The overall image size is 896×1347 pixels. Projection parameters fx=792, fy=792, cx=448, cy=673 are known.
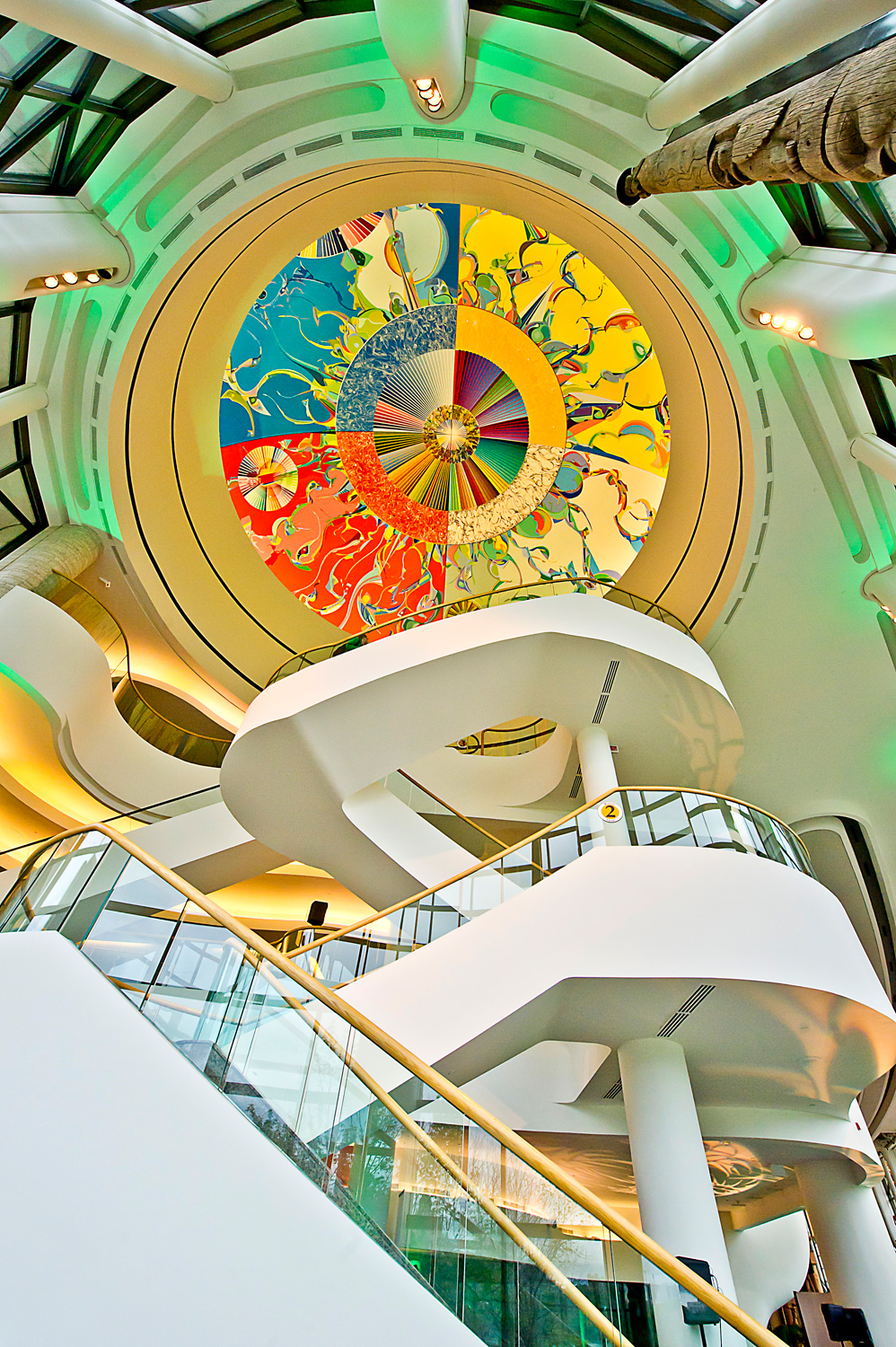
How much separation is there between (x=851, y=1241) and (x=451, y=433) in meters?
10.9

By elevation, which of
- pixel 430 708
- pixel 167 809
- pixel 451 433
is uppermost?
pixel 451 433

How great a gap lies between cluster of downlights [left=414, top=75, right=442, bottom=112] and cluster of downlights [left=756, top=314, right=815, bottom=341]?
339cm

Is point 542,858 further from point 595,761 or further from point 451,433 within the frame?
point 451,433

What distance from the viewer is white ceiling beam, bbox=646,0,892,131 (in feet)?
13.4

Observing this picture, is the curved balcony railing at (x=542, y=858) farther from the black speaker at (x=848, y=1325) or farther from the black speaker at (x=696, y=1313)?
the black speaker at (x=696, y=1313)

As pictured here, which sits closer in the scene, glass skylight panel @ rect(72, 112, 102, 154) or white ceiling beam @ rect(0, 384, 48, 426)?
glass skylight panel @ rect(72, 112, 102, 154)

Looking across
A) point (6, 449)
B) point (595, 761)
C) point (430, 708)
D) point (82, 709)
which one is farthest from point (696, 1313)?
point (6, 449)

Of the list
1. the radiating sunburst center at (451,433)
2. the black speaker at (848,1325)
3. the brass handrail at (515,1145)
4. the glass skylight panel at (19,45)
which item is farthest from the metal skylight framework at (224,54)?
the black speaker at (848,1325)

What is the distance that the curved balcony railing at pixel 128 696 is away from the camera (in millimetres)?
10570

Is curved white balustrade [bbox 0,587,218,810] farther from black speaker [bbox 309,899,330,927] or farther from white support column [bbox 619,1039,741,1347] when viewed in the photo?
white support column [bbox 619,1039,741,1347]

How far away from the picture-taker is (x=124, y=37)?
532 cm

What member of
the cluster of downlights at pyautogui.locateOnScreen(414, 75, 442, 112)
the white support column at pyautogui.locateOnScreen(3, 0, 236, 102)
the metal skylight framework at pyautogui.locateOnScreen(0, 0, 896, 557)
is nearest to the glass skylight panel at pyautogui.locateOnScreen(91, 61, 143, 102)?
the metal skylight framework at pyautogui.locateOnScreen(0, 0, 896, 557)

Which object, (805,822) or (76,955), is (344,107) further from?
(805,822)

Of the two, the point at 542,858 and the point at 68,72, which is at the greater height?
the point at 68,72
